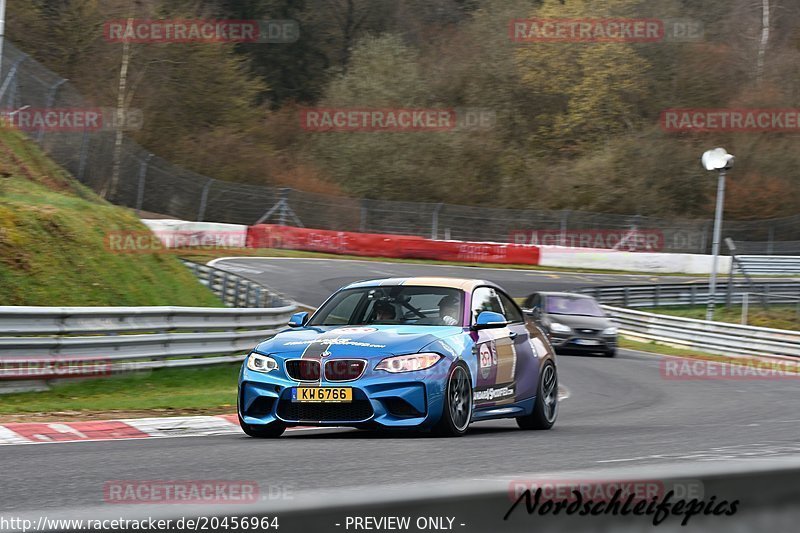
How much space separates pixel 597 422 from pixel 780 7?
5791 cm

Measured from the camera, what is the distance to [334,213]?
150 ft

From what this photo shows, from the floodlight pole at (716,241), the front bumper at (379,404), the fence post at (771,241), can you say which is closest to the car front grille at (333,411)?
the front bumper at (379,404)

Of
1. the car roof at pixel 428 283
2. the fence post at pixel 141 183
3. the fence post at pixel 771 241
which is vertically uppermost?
the fence post at pixel 141 183

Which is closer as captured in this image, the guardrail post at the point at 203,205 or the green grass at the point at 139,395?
the green grass at the point at 139,395

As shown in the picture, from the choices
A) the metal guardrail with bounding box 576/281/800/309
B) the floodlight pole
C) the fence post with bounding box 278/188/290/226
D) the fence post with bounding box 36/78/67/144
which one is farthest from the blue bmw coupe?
the fence post with bounding box 278/188/290/226

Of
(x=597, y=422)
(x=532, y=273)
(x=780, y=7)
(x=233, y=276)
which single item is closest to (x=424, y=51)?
(x=780, y=7)

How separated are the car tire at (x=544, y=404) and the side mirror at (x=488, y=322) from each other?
125 cm

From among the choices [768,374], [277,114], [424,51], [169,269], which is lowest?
[768,374]

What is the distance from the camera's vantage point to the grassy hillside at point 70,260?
49.9 feet

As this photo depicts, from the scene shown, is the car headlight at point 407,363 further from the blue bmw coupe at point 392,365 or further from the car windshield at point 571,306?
the car windshield at point 571,306

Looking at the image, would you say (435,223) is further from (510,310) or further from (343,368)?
(343,368)

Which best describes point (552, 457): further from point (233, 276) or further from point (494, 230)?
point (494, 230)

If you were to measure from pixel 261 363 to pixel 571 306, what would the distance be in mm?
15807

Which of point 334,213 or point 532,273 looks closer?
point 532,273
